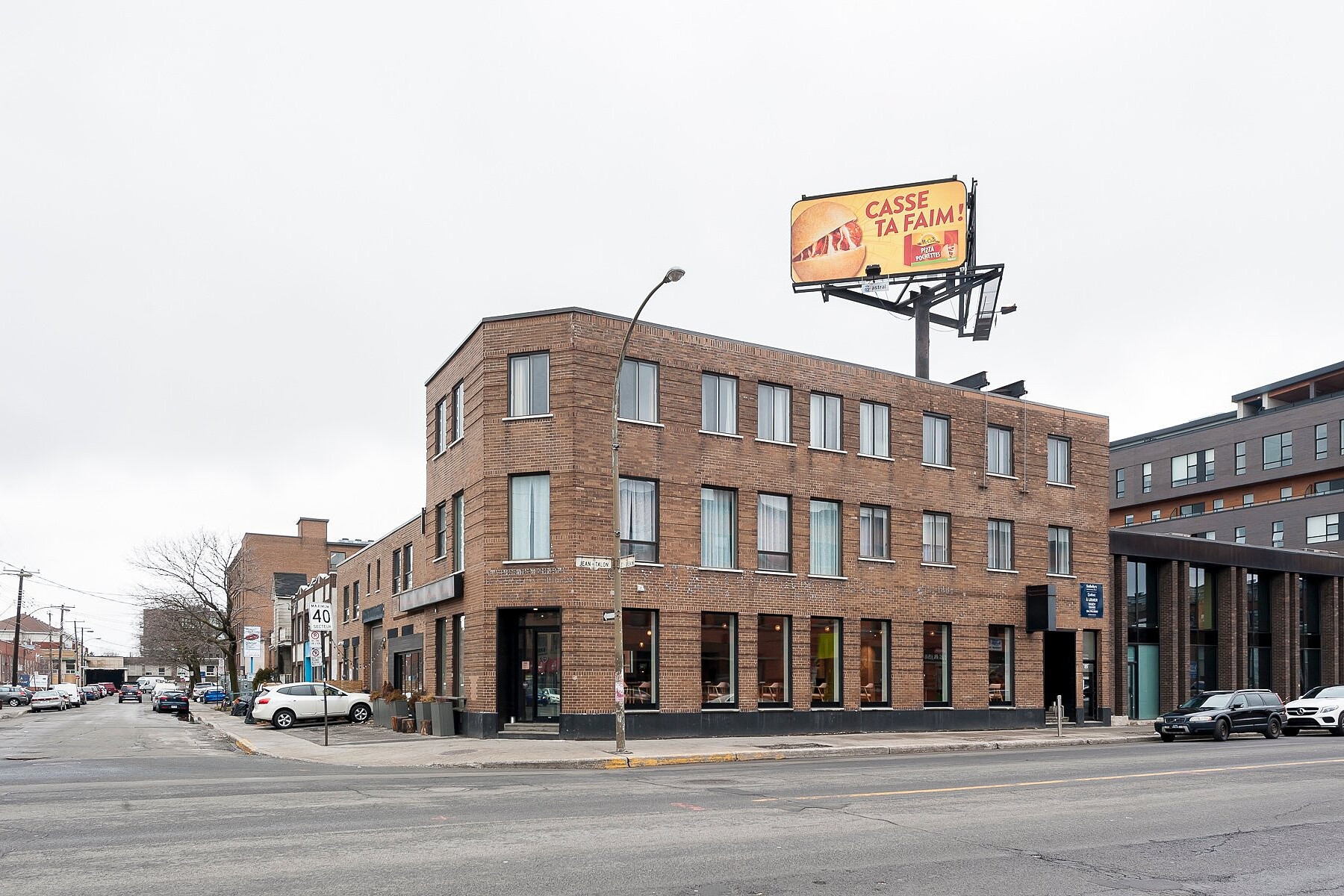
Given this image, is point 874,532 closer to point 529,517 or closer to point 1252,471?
point 529,517

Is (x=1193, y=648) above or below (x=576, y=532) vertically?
below

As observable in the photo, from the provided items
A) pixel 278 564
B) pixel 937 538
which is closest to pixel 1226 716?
pixel 937 538

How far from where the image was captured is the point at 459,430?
105ft

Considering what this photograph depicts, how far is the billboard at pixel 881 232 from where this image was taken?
38.7 metres

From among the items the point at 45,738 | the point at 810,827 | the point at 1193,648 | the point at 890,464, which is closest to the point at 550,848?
the point at 810,827

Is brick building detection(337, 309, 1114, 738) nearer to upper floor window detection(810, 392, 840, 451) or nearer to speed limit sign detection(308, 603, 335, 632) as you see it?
upper floor window detection(810, 392, 840, 451)

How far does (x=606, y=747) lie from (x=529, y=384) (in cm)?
926

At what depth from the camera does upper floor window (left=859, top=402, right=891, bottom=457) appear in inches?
1326

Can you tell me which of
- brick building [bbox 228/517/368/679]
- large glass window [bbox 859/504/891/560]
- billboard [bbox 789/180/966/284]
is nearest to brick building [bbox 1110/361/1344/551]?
billboard [bbox 789/180/966/284]

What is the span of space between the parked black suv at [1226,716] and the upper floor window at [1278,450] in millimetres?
42575

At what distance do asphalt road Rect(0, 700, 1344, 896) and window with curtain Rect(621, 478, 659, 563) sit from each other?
8.74m

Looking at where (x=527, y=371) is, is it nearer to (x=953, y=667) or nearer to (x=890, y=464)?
(x=890, y=464)

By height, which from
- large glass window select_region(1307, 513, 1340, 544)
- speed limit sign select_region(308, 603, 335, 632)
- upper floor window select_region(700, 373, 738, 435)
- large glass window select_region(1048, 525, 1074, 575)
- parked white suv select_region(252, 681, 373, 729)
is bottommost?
parked white suv select_region(252, 681, 373, 729)

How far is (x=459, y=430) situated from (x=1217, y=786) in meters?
21.0
